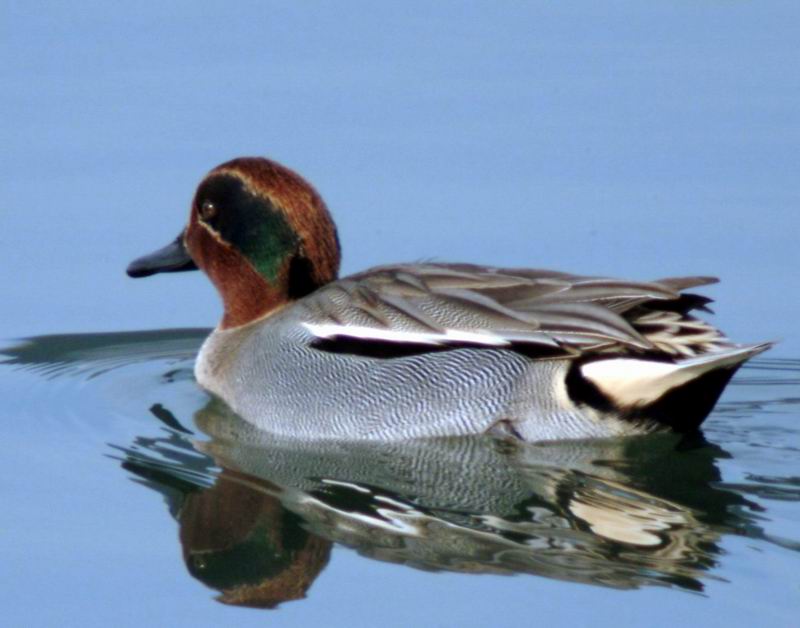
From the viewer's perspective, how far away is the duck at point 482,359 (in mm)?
7684

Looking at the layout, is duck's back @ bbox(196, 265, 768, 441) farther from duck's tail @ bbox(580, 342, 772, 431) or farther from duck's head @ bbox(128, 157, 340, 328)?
duck's head @ bbox(128, 157, 340, 328)

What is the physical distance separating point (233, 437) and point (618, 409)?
1.75 metres

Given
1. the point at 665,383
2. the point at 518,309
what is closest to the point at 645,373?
the point at 665,383

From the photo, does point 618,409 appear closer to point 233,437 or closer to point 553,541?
point 553,541

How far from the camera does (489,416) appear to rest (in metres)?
7.89

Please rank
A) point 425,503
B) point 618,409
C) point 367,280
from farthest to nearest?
point 367,280 → point 618,409 → point 425,503

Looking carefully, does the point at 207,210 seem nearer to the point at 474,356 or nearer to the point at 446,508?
the point at 474,356

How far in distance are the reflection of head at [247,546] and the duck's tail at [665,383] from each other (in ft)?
4.93

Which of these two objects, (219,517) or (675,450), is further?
(675,450)

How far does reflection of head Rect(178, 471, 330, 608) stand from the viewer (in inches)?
258

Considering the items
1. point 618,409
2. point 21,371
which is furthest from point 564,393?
point 21,371

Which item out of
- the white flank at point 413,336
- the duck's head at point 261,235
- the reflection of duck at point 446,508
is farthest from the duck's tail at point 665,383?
the duck's head at point 261,235

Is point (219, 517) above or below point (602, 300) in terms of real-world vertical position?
below

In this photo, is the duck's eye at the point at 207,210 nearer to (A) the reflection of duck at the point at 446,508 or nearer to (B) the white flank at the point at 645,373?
(A) the reflection of duck at the point at 446,508
